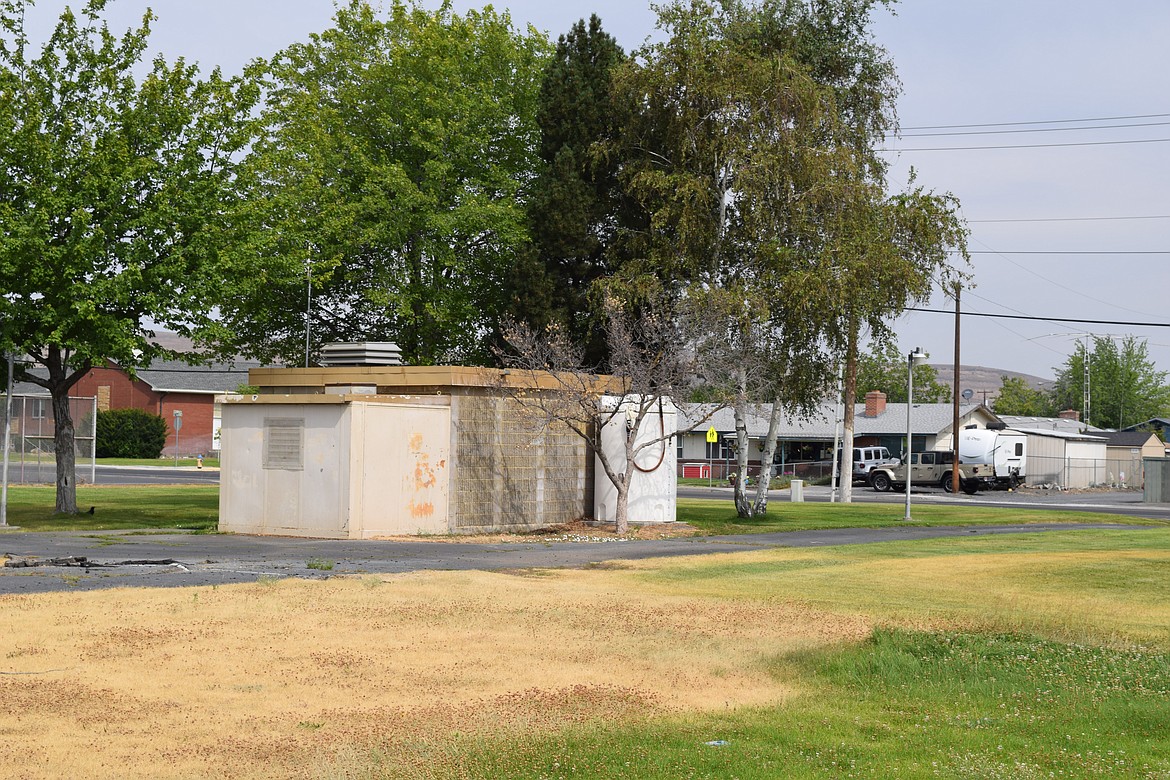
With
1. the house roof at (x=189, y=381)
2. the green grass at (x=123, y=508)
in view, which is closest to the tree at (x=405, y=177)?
the green grass at (x=123, y=508)

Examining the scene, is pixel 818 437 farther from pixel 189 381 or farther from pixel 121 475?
pixel 189 381

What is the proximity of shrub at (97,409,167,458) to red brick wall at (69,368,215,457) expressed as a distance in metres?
2.98

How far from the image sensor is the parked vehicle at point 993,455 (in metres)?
64.3

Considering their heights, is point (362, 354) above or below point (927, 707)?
above

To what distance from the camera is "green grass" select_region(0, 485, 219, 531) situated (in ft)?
95.1

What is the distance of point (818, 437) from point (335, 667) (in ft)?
226

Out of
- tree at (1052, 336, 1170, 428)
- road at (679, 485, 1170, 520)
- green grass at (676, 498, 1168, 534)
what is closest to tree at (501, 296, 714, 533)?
green grass at (676, 498, 1168, 534)

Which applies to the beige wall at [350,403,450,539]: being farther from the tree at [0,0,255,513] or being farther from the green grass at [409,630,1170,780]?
the green grass at [409,630,1170,780]

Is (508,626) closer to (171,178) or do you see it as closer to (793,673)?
(793,673)

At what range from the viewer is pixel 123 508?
35.6 meters

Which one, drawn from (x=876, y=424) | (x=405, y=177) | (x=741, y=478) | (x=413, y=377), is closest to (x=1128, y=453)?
(x=876, y=424)

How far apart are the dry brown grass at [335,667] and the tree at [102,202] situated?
47.2 ft

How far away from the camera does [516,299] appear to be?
123 feet

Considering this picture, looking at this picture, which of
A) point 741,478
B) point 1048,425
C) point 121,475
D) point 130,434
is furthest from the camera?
point 1048,425
